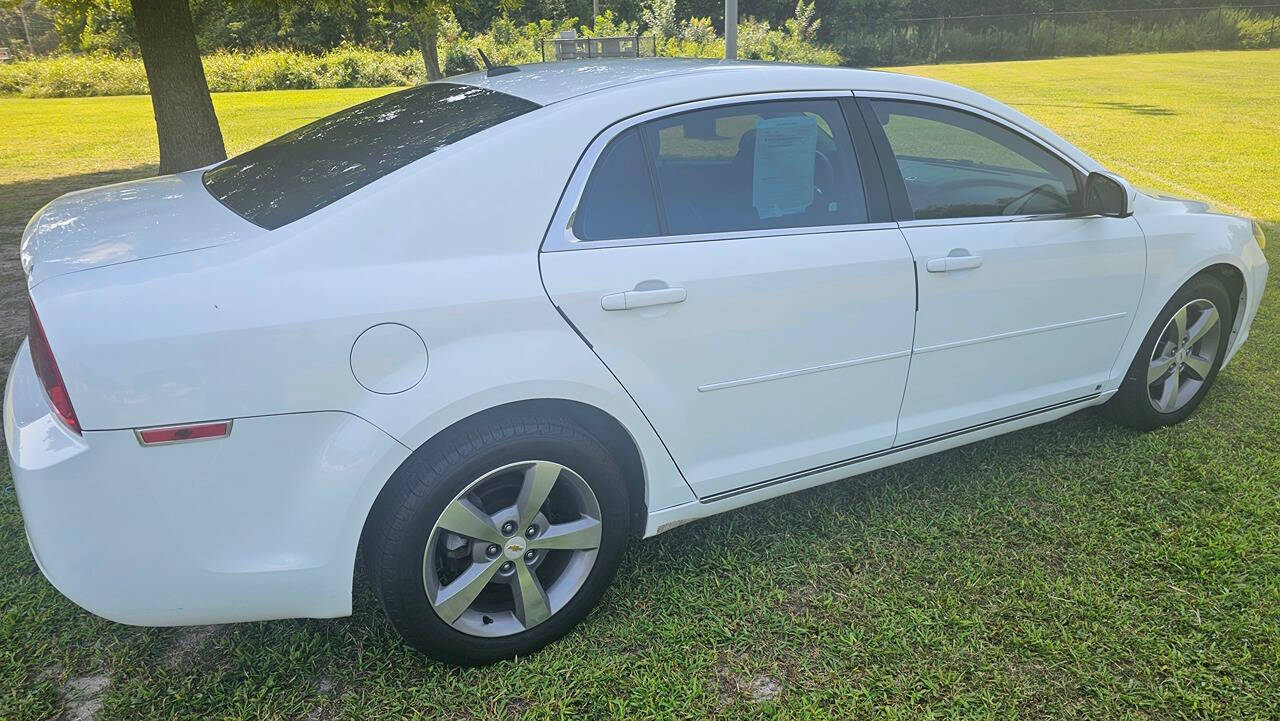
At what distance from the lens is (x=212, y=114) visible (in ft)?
26.2

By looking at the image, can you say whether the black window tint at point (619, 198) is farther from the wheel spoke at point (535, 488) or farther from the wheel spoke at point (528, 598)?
the wheel spoke at point (528, 598)

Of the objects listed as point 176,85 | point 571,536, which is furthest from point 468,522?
point 176,85

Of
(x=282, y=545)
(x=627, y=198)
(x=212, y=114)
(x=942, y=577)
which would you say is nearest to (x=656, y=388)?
(x=627, y=198)

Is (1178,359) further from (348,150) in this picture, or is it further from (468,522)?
(348,150)

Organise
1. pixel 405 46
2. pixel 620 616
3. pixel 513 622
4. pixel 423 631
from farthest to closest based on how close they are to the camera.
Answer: pixel 405 46 → pixel 620 616 → pixel 513 622 → pixel 423 631

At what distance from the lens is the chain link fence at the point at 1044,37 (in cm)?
3869

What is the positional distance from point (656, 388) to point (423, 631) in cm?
92


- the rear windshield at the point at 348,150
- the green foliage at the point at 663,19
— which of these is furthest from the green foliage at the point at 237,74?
the rear windshield at the point at 348,150

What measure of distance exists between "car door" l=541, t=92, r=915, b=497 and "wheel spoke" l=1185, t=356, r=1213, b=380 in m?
1.81

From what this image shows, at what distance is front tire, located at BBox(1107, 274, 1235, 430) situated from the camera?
3.68m

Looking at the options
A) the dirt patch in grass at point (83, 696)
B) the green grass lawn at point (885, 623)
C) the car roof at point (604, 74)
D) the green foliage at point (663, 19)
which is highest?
the green foliage at point (663, 19)

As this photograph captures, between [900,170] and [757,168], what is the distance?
0.54m

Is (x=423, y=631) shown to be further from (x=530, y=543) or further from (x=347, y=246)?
(x=347, y=246)

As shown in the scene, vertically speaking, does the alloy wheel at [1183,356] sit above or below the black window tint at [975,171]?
below
